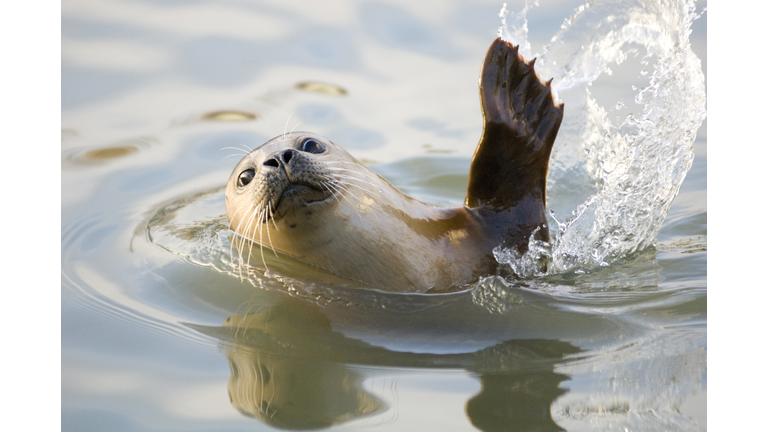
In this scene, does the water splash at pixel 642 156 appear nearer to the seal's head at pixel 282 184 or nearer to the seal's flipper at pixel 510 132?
the seal's flipper at pixel 510 132

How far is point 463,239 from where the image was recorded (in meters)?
3.82

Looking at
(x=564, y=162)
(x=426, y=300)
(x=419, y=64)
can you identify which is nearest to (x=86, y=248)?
(x=426, y=300)

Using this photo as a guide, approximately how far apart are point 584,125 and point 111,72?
167 inches

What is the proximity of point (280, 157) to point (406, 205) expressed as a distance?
81 centimetres

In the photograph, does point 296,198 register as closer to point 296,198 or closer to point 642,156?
point 296,198

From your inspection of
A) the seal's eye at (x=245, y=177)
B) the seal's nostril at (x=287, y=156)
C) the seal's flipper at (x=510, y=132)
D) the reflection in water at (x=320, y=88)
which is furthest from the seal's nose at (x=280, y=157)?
the reflection in water at (x=320, y=88)

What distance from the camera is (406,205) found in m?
3.83

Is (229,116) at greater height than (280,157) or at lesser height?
greater

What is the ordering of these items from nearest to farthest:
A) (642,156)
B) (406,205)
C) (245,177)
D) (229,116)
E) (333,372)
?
1. (333,372)
2. (245,177)
3. (406,205)
4. (642,156)
5. (229,116)

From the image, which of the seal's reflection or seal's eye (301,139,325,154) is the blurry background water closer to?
the seal's reflection

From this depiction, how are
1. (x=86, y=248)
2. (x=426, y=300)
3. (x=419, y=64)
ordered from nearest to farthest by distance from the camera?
(x=426, y=300) < (x=86, y=248) < (x=419, y=64)

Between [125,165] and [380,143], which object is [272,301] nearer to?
[125,165]

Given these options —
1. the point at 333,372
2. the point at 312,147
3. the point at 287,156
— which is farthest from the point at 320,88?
the point at 333,372

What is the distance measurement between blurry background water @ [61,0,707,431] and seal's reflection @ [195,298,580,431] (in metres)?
0.01
